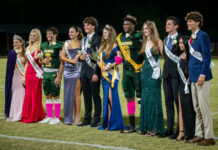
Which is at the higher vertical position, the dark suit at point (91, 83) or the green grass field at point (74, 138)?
the dark suit at point (91, 83)

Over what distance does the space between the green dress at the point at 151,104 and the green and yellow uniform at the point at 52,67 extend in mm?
2163

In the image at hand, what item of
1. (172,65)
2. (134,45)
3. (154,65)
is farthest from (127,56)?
(172,65)

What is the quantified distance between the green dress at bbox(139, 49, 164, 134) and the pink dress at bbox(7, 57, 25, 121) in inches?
121

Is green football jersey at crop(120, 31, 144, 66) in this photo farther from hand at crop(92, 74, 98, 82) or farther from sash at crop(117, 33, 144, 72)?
hand at crop(92, 74, 98, 82)

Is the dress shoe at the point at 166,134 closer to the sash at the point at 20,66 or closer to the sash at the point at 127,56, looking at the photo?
the sash at the point at 127,56

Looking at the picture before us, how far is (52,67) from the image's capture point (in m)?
8.51

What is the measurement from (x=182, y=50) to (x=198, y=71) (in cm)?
51

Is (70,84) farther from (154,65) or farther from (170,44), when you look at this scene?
(170,44)

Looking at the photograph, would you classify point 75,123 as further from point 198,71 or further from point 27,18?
point 27,18

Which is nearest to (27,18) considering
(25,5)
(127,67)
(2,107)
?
(25,5)

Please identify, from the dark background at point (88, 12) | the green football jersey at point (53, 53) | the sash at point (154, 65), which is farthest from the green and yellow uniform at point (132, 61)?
the dark background at point (88, 12)

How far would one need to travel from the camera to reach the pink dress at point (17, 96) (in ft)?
29.1

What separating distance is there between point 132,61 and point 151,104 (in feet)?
2.96

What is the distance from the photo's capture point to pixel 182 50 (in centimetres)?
667
